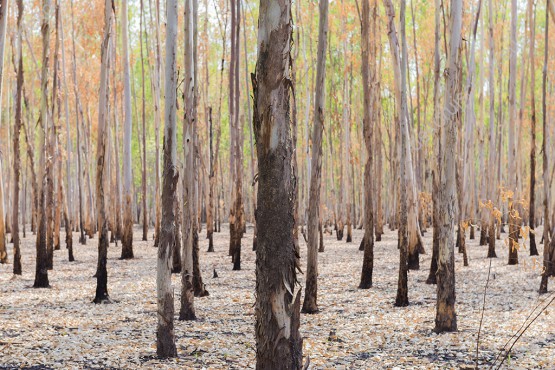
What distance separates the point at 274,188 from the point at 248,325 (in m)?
3.76

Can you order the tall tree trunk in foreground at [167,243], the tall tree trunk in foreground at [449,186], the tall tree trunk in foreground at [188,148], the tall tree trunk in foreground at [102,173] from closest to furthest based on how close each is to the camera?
the tall tree trunk in foreground at [167,243] < the tall tree trunk in foreground at [449,186] < the tall tree trunk in foreground at [188,148] < the tall tree trunk in foreground at [102,173]

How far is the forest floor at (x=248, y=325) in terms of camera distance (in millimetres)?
5434

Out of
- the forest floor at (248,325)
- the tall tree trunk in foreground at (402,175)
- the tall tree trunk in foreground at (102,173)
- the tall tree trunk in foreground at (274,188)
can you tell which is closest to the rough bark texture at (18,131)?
the forest floor at (248,325)

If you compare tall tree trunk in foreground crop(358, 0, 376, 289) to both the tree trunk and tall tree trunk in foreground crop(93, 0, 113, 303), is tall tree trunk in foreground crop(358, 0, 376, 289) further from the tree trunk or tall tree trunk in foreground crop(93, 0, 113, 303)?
the tree trunk

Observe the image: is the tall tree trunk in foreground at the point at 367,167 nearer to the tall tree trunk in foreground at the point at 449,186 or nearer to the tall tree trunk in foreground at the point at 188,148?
the tall tree trunk in foreground at the point at 449,186

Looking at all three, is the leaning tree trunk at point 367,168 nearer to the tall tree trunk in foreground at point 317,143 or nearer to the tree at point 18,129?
the tall tree trunk in foreground at point 317,143

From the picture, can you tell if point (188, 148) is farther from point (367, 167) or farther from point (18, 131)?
point (18, 131)

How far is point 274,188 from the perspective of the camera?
360 centimetres

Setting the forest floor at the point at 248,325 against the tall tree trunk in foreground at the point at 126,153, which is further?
the tall tree trunk in foreground at the point at 126,153

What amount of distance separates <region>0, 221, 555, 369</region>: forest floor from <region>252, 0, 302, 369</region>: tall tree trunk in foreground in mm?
1816

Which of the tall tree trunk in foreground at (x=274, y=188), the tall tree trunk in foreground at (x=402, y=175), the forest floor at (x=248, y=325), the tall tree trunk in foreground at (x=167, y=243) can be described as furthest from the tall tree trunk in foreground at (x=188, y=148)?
the tall tree trunk in foreground at (x=274, y=188)

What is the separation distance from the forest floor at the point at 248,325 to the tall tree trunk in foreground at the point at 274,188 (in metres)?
1.82

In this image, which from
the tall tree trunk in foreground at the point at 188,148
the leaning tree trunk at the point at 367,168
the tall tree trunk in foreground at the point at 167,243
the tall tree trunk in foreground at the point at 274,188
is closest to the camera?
the tall tree trunk in foreground at the point at 274,188

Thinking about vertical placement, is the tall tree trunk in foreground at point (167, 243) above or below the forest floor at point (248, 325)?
above
